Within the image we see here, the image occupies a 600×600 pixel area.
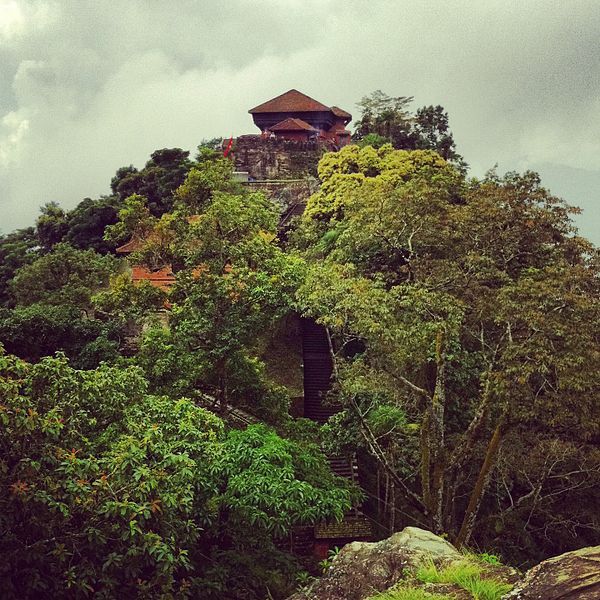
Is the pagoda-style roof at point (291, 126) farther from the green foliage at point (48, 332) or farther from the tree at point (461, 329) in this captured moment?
the green foliage at point (48, 332)

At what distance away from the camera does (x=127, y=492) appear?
713 centimetres

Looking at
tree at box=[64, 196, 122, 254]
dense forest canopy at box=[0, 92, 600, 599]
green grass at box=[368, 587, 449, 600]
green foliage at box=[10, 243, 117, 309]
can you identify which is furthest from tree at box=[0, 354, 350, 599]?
tree at box=[64, 196, 122, 254]

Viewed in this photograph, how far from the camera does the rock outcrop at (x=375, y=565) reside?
22.3 ft

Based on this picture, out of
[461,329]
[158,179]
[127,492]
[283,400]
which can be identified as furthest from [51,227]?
[127,492]

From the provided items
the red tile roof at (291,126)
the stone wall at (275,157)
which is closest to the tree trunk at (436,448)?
the stone wall at (275,157)

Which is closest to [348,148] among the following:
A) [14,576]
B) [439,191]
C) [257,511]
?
[439,191]

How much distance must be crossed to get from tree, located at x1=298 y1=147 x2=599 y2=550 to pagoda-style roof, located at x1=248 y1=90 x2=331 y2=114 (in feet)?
107

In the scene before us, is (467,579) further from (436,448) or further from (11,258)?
(11,258)

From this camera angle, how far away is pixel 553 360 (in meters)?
11.0

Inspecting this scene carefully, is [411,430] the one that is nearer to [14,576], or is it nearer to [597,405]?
[597,405]

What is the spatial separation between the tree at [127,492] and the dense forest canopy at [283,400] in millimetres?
33

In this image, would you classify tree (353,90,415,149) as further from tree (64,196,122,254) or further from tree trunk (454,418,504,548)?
tree trunk (454,418,504,548)

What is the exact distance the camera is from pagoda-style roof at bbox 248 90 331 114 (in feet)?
158

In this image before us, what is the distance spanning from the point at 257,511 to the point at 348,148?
1993 cm
